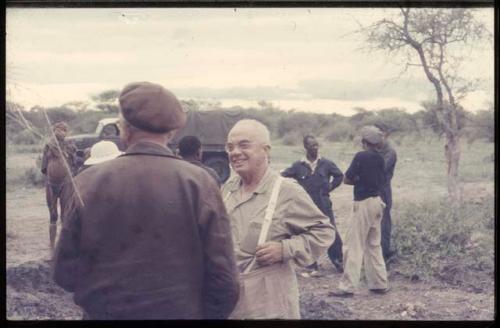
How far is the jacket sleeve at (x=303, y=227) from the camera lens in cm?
593

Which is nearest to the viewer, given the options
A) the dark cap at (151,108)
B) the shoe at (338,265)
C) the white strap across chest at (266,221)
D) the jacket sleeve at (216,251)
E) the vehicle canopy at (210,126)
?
the jacket sleeve at (216,251)

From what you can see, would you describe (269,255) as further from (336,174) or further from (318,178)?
(336,174)

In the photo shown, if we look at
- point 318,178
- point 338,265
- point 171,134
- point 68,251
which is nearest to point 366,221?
point 338,265

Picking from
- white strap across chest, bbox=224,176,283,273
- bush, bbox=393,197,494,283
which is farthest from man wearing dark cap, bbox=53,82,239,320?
bush, bbox=393,197,494,283

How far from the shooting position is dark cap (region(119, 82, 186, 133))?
228 inches

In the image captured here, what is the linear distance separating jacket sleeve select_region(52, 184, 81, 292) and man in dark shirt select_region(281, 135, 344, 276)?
160 centimetres

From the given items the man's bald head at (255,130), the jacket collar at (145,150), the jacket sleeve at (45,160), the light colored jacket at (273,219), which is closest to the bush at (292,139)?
the man's bald head at (255,130)

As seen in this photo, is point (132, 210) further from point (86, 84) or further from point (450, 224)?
point (450, 224)

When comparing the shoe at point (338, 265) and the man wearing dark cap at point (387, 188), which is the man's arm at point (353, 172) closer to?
the man wearing dark cap at point (387, 188)

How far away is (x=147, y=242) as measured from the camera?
19.0 feet

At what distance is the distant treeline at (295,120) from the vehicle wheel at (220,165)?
17.7 inches

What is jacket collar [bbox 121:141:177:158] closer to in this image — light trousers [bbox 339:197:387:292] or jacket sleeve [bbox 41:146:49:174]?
jacket sleeve [bbox 41:146:49:174]

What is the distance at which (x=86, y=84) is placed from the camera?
20.7 ft
